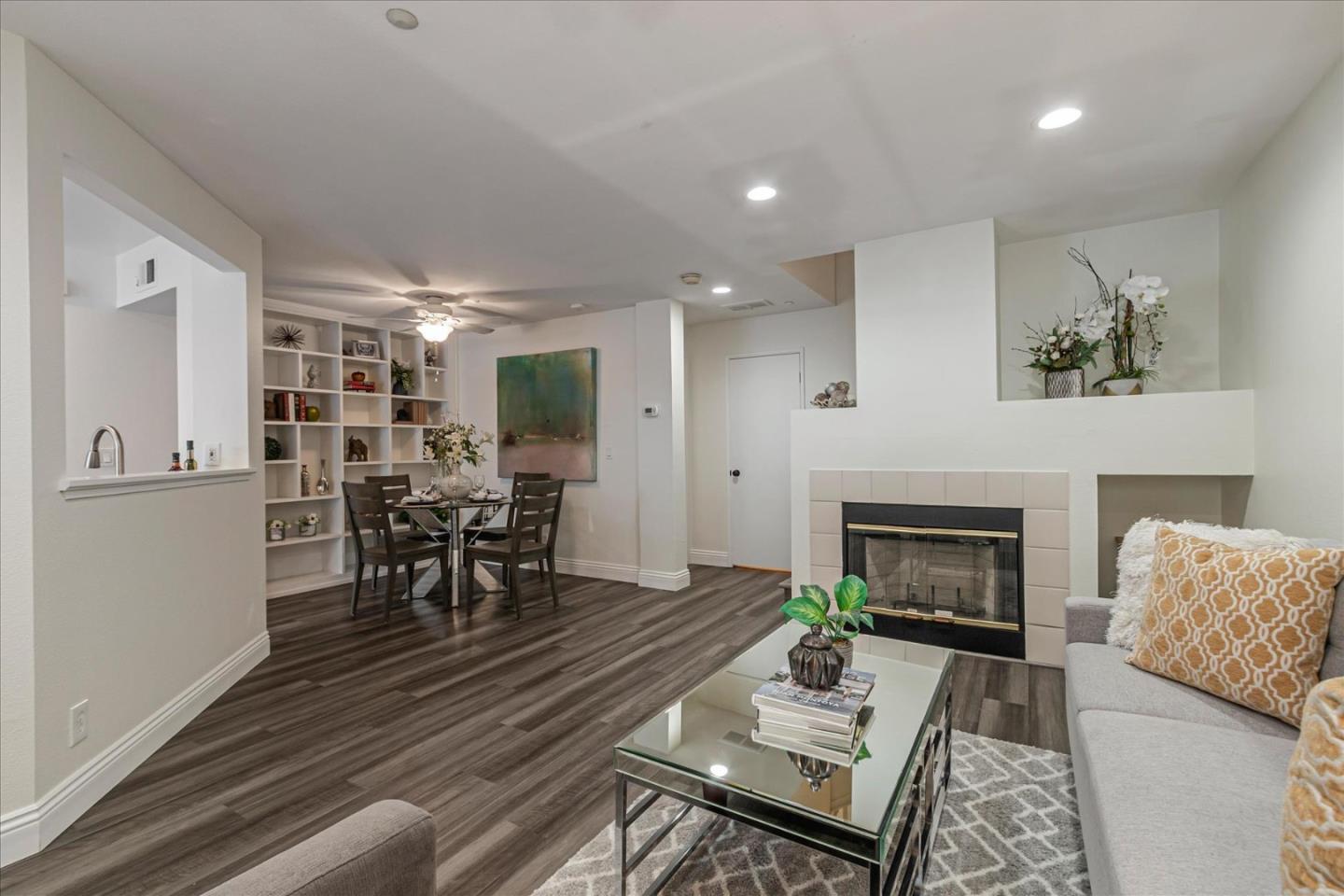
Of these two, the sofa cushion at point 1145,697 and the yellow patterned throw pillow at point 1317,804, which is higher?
the yellow patterned throw pillow at point 1317,804

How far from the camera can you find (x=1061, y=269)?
12.3 ft

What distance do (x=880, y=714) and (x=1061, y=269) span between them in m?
3.39

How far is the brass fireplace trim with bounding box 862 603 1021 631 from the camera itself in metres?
3.36

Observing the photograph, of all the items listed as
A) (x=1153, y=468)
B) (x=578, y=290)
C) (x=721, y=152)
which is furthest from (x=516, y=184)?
(x=1153, y=468)

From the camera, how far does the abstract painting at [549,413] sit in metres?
5.70

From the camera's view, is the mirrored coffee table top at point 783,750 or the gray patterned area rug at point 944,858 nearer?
the mirrored coffee table top at point 783,750

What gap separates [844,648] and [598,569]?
4045 millimetres

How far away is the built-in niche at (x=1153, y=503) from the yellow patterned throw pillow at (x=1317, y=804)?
287cm

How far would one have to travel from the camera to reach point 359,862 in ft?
2.78

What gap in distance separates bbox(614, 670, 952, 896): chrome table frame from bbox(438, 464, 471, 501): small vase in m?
3.28

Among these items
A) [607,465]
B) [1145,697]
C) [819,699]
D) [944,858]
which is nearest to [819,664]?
[819,699]

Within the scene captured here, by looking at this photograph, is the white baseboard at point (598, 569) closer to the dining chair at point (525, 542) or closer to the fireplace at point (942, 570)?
the dining chair at point (525, 542)

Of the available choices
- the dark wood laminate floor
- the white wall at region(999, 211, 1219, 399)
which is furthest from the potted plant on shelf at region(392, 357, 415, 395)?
the white wall at region(999, 211, 1219, 399)

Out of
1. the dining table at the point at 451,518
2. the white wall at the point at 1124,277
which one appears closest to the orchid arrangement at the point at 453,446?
the dining table at the point at 451,518
